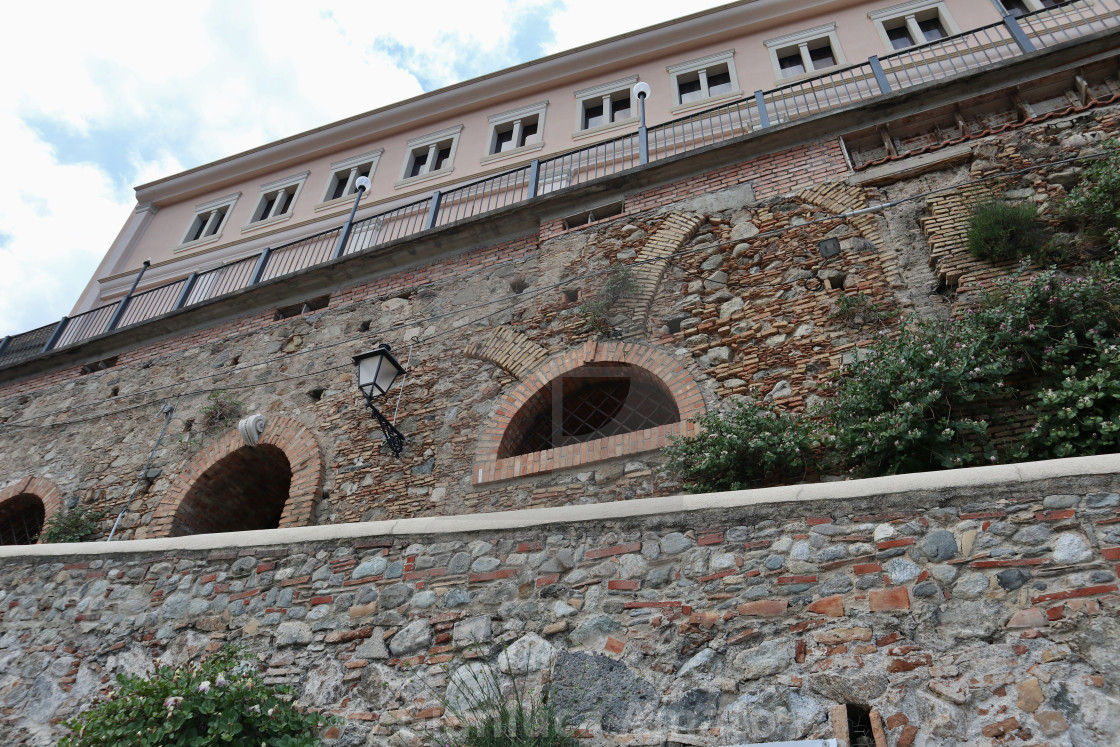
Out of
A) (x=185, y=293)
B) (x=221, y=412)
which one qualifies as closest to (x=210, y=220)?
(x=185, y=293)

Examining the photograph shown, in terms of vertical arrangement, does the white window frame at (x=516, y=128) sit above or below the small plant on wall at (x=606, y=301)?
above

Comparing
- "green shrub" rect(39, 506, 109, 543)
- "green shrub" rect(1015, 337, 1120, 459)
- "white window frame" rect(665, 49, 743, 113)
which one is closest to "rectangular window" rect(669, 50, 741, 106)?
"white window frame" rect(665, 49, 743, 113)

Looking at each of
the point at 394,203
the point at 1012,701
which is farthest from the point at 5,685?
the point at 394,203

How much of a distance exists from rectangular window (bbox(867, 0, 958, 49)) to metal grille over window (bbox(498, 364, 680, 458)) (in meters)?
8.67

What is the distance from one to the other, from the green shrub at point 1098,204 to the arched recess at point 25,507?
11.6 m

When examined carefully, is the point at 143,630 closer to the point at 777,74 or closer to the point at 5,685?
the point at 5,685

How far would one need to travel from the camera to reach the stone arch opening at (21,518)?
9.90m

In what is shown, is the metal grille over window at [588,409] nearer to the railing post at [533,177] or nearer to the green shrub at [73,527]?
the railing post at [533,177]

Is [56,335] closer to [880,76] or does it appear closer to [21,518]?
[21,518]

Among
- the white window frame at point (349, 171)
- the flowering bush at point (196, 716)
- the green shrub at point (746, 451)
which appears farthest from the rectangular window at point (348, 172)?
the flowering bush at point (196, 716)

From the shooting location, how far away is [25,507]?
1007 cm

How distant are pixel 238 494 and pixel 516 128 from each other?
28.0 ft

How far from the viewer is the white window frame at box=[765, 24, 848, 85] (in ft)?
40.5

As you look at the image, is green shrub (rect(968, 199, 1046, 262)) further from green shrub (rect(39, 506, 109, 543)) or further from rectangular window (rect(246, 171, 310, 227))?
rectangular window (rect(246, 171, 310, 227))
